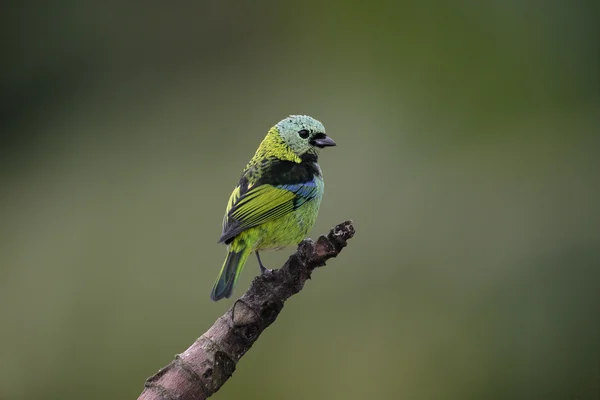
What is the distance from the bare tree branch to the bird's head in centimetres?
114

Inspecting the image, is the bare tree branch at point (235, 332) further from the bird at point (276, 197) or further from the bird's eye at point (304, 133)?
the bird's eye at point (304, 133)

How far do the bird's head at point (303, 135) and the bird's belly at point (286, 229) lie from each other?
13.6 inches

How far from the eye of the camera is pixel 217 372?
8.90 feet

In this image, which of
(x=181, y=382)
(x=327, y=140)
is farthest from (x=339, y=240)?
(x=327, y=140)

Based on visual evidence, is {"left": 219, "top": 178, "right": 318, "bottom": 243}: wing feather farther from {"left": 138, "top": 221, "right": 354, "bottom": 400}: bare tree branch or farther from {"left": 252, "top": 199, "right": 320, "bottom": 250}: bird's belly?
{"left": 138, "top": 221, "right": 354, "bottom": 400}: bare tree branch

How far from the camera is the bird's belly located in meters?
3.66

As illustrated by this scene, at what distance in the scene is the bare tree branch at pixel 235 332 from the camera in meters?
2.65

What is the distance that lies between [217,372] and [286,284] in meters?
0.44

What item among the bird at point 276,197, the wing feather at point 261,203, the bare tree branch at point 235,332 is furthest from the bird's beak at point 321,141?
the bare tree branch at point 235,332

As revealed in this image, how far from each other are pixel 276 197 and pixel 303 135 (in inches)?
18.2

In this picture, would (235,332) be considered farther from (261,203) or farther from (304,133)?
(304,133)

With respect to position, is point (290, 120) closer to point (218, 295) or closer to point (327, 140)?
point (327, 140)

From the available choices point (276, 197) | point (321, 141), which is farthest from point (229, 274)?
point (321, 141)

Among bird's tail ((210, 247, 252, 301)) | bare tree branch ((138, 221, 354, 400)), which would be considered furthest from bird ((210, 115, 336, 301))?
bare tree branch ((138, 221, 354, 400))
